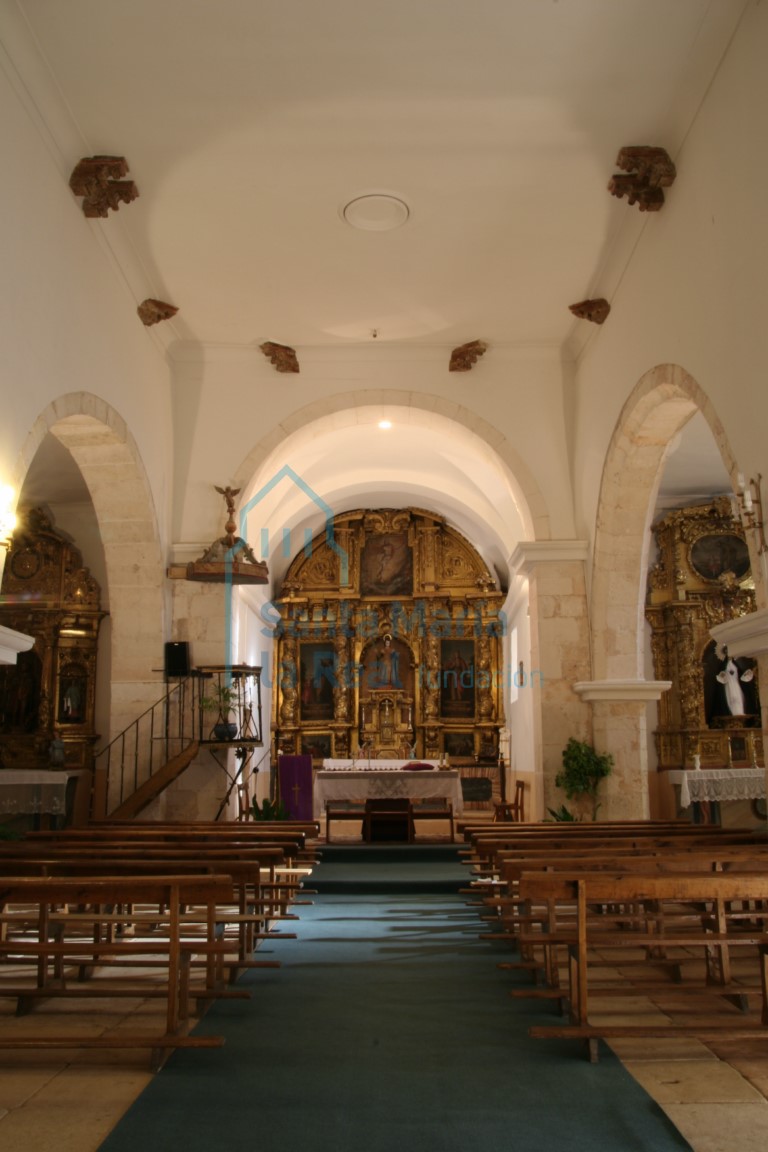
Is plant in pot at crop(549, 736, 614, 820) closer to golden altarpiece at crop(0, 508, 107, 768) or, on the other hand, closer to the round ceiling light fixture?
the round ceiling light fixture

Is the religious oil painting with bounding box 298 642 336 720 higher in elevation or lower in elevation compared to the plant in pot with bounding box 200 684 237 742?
higher

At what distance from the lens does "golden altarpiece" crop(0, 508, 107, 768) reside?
507 inches

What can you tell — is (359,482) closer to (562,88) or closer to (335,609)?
(335,609)

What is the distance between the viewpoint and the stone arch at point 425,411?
10.7m

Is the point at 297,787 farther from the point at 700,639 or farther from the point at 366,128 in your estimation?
the point at 366,128

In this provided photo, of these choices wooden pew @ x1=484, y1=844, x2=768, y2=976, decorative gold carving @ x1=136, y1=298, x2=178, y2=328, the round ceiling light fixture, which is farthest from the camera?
decorative gold carving @ x1=136, y1=298, x2=178, y2=328

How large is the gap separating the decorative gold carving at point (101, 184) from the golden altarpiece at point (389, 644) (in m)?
10.1

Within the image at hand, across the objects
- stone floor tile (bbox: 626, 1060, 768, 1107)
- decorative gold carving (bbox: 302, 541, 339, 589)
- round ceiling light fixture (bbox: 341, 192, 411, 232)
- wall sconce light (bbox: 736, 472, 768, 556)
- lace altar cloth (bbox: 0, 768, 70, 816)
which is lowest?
stone floor tile (bbox: 626, 1060, 768, 1107)

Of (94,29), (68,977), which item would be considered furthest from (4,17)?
(68,977)

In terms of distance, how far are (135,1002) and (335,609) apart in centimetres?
1263

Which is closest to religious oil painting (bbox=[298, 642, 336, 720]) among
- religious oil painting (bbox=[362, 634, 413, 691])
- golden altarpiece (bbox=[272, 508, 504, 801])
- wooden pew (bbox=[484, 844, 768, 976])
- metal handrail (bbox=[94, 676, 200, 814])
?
golden altarpiece (bbox=[272, 508, 504, 801])

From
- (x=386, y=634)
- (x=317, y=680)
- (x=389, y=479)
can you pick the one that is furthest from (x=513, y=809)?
(x=389, y=479)

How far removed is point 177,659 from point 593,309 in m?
5.55

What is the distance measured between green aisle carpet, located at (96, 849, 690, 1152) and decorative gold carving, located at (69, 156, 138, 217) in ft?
18.9
